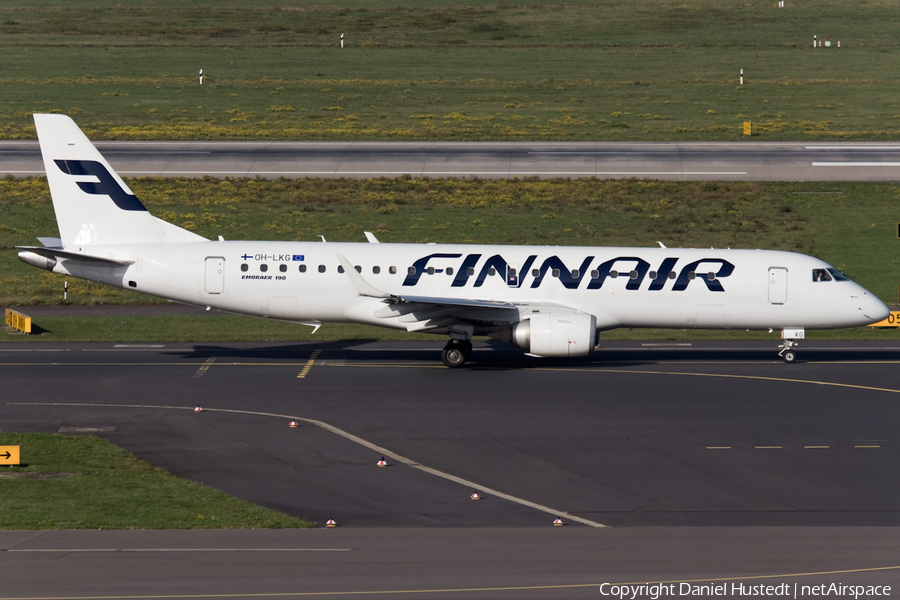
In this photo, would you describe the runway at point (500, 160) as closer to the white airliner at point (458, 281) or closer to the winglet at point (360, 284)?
the white airliner at point (458, 281)

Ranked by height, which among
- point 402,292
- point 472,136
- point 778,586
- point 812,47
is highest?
point 812,47

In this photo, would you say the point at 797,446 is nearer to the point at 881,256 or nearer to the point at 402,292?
the point at 402,292

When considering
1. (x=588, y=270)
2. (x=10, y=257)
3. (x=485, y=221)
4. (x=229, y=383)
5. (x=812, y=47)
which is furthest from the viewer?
(x=812, y=47)

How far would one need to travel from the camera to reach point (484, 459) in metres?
25.6

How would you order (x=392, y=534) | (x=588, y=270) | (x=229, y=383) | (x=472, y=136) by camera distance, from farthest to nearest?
(x=472, y=136), (x=588, y=270), (x=229, y=383), (x=392, y=534)

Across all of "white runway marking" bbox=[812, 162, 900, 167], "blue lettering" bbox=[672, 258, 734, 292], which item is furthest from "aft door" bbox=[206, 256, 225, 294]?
"white runway marking" bbox=[812, 162, 900, 167]

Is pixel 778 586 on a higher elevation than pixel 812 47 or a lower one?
lower

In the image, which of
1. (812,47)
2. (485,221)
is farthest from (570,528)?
(812,47)

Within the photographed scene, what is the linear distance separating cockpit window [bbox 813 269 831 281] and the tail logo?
76.1 ft

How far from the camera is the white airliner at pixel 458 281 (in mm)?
35906

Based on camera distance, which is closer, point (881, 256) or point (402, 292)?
point (402, 292)

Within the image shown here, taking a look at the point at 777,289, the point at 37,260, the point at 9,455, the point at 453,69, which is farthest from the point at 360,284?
the point at 453,69

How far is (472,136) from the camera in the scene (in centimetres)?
7769

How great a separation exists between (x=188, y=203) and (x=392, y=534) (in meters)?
45.0
